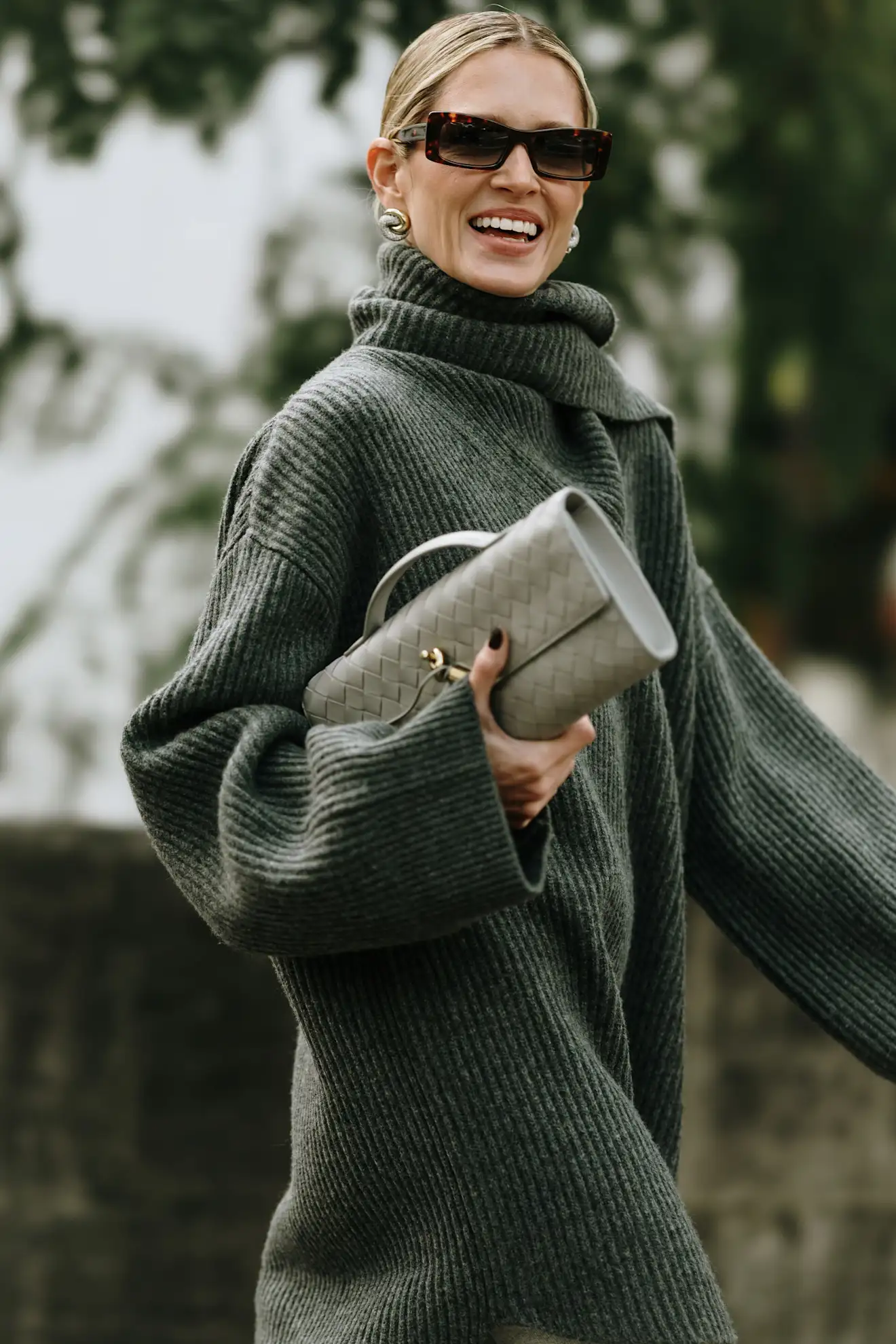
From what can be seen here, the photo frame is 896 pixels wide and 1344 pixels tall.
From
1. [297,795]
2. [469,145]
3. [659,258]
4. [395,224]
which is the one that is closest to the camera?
[297,795]

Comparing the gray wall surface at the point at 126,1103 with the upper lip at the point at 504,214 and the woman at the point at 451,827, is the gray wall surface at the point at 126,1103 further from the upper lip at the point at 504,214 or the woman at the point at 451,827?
the upper lip at the point at 504,214

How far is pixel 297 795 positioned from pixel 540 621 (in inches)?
11.4

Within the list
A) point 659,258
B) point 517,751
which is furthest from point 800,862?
point 659,258

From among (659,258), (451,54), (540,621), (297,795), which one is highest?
(451,54)

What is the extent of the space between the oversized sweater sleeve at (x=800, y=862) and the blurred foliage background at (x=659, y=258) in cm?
172

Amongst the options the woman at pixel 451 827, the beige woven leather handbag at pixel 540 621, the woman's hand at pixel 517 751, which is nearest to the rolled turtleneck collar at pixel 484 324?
the woman at pixel 451 827

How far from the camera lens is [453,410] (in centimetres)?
206

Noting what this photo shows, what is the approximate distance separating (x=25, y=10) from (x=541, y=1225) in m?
2.71

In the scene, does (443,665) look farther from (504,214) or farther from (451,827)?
(504,214)

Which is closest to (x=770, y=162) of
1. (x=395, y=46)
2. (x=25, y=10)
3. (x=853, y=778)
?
(x=395, y=46)

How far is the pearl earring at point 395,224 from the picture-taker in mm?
2125

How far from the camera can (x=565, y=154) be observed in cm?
204

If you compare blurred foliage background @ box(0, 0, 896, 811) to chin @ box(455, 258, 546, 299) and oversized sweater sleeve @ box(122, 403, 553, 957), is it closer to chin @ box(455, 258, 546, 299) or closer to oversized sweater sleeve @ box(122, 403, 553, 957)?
chin @ box(455, 258, 546, 299)

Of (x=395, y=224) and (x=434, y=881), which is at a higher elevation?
(x=395, y=224)
